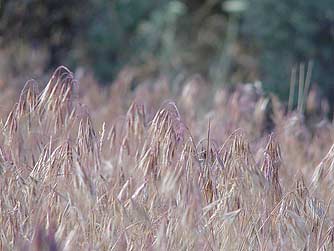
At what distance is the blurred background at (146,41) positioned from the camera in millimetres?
6070

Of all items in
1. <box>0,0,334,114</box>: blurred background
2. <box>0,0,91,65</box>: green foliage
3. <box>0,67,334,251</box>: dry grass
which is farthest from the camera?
<box>0,0,91,65</box>: green foliage

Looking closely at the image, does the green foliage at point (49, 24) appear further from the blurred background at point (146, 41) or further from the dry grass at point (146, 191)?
the dry grass at point (146, 191)

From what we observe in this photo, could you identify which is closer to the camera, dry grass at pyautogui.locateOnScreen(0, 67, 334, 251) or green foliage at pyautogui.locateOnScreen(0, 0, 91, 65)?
dry grass at pyautogui.locateOnScreen(0, 67, 334, 251)

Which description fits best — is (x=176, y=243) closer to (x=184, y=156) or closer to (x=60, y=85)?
(x=184, y=156)

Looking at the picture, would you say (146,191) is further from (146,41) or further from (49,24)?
(146,41)

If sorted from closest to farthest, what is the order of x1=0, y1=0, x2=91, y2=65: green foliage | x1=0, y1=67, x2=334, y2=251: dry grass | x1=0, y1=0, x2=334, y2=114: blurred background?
x1=0, y1=67, x2=334, y2=251: dry grass → x1=0, y1=0, x2=334, y2=114: blurred background → x1=0, y1=0, x2=91, y2=65: green foliage

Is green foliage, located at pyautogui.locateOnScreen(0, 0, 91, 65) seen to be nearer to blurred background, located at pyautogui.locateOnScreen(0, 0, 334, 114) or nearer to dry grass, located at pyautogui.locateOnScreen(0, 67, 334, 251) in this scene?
blurred background, located at pyautogui.locateOnScreen(0, 0, 334, 114)

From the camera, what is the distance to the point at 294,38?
618 centimetres

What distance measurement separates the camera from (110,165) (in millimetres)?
2961

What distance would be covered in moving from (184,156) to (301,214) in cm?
38

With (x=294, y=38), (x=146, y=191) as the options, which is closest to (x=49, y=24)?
(x=294, y=38)

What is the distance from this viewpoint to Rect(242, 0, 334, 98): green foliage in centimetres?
609

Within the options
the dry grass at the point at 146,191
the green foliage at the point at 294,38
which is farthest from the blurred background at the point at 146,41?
the dry grass at the point at 146,191

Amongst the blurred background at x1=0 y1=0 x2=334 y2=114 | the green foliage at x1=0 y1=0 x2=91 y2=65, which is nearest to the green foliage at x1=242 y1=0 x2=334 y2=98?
the blurred background at x1=0 y1=0 x2=334 y2=114
